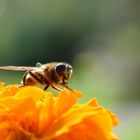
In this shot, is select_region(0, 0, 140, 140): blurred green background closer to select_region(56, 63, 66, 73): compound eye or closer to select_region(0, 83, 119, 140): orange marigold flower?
select_region(56, 63, 66, 73): compound eye

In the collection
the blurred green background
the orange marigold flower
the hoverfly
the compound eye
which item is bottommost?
the blurred green background

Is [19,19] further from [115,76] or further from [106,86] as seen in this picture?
[106,86]

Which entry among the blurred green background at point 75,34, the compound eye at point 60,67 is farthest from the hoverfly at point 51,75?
the blurred green background at point 75,34

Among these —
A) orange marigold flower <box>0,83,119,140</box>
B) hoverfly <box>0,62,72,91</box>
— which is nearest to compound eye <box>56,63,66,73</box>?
hoverfly <box>0,62,72,91</box>

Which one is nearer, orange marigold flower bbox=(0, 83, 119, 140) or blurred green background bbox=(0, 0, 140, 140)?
orange marigold flower bbox=(0, 83, 119, 140)

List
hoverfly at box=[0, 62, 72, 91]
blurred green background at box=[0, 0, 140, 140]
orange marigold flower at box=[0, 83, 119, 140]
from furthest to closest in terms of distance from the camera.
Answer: blurred green background at box=[0, 0, 140, 140], hoverfly at box=[0, 62, 72, 91], orange marigold flower at box=[0, 83, 119, 140]

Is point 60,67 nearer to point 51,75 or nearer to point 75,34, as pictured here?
point 51,75

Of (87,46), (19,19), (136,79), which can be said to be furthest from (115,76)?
(19,19)

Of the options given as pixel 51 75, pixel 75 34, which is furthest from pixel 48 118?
pixel 75 34
